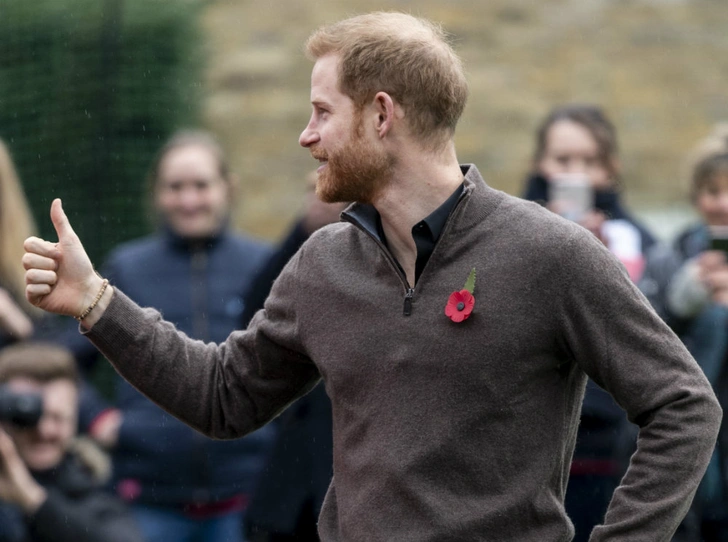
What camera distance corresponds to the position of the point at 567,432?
3.30 metres

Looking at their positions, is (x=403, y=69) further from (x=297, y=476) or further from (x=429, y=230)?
(x=297, y=476)

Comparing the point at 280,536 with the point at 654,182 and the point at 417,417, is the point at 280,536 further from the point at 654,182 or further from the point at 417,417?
the point at 654,182

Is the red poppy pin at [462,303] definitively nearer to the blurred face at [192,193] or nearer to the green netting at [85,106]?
the blurred face at [192,193]

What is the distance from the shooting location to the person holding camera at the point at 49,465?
5.43 m

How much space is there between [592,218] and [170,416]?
6.26 feet

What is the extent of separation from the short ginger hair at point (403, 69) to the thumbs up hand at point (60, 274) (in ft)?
2.50

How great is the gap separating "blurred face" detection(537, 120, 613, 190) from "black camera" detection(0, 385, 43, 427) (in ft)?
7.34

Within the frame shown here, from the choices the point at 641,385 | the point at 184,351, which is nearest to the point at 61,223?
the point at 184,351

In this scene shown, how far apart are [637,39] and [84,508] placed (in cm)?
801

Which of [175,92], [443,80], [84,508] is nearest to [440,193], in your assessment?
[443,80]

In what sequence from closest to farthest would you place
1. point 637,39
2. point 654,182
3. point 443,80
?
point 443,80 < point 654,182 < point 637,39

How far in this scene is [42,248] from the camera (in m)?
3.43

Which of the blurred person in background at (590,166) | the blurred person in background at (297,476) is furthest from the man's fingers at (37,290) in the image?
the blurred person in background at (590,166)

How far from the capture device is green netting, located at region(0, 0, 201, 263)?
7621 millimetres
